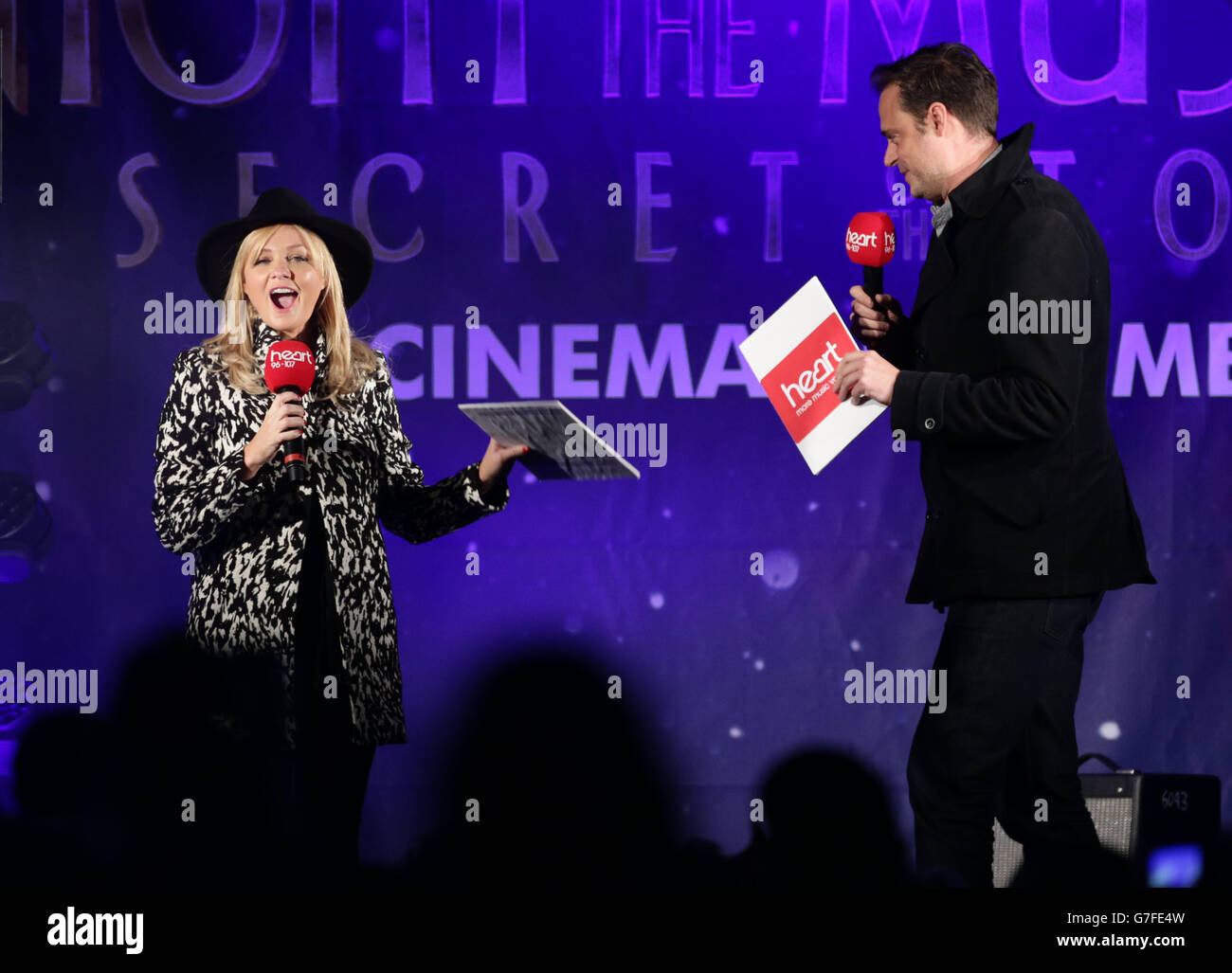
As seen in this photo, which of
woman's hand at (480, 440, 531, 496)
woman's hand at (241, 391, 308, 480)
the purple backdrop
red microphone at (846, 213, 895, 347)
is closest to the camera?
woman's hand at (241, 391, 308, 480)

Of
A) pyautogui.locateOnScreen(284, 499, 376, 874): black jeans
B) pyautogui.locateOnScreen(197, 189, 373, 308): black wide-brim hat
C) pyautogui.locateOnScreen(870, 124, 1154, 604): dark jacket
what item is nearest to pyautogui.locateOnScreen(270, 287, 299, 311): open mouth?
pyautogui.locateOnScreen(197, 189, 373, 308): black wide-brim hat

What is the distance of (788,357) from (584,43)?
122 centimetres

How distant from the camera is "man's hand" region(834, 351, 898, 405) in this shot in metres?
3.05

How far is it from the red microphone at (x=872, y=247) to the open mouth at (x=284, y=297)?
4.96 feet

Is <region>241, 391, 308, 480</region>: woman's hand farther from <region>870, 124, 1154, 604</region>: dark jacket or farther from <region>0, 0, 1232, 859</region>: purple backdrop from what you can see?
<region>870, 124, 1154, 604</region>: dark jacket

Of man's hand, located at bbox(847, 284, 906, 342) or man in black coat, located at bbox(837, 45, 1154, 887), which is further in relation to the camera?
man's hand, located at bbox(847, 284, 906, 342)

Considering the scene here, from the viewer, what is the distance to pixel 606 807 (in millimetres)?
3805

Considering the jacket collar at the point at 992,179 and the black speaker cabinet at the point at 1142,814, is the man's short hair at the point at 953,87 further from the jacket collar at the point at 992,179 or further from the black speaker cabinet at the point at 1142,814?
the black speaker cabinet at the point at 1142,814

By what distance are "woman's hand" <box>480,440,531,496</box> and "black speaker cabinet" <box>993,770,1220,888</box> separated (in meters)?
1.69

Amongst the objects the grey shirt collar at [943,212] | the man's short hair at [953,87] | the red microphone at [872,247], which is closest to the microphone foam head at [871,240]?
the red microphone at [872,247]

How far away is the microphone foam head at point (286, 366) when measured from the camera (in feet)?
10.6
